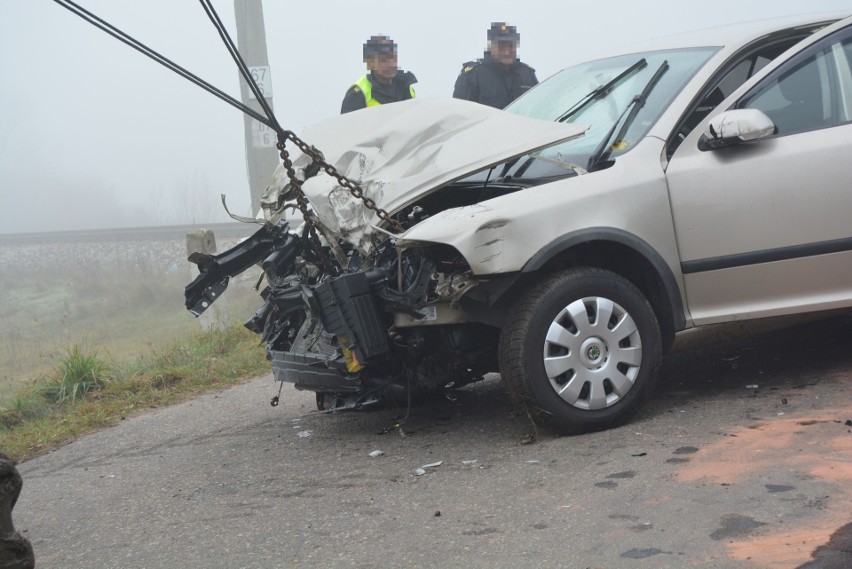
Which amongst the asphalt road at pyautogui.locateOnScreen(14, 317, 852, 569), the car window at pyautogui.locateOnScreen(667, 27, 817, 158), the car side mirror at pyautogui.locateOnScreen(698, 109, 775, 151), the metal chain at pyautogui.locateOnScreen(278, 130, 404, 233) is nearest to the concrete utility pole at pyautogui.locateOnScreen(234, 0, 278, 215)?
the asphalt road at pyautogui.locateOnScreen(14, 317, 852, 569)

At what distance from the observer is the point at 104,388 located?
8102mm

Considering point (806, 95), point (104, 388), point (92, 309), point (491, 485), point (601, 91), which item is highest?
point (601, 91)

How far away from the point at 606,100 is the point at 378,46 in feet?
15.5

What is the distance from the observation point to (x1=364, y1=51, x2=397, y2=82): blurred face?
400 inches

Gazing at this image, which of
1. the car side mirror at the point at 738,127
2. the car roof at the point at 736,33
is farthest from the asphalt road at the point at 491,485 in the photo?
the car roof at the point at 736,33

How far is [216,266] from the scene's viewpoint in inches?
228

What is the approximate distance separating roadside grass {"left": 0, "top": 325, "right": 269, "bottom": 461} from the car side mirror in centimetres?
424

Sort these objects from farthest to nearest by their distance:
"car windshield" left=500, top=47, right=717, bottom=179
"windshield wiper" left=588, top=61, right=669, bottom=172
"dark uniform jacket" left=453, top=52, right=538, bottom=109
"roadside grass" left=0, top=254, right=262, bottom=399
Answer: "roadside grass" left=0, top=254, right=262, bottom=399, "dark uniform jacket" left=453, top=52, right=538, bottom=109, "car windshield" left=500, top=47, right=717, bottom=179, "windshield wiper" left=588, top=61, right=669, bottom=172

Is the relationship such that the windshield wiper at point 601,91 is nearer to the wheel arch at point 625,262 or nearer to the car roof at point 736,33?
the car roof at point 736,33

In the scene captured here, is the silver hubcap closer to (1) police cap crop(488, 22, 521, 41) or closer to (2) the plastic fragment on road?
(2) the plastic fragment on road

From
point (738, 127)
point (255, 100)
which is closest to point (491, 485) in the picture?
point (738, 127)

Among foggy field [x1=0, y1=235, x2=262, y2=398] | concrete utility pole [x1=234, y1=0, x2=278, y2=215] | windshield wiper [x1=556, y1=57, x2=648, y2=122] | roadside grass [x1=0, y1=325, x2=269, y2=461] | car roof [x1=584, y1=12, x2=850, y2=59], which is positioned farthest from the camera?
foggy field [x1=0, y1=235, x2=262, y2=398]

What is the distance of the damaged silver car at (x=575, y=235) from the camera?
4.98 metres

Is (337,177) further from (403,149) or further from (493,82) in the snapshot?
(493,82)
